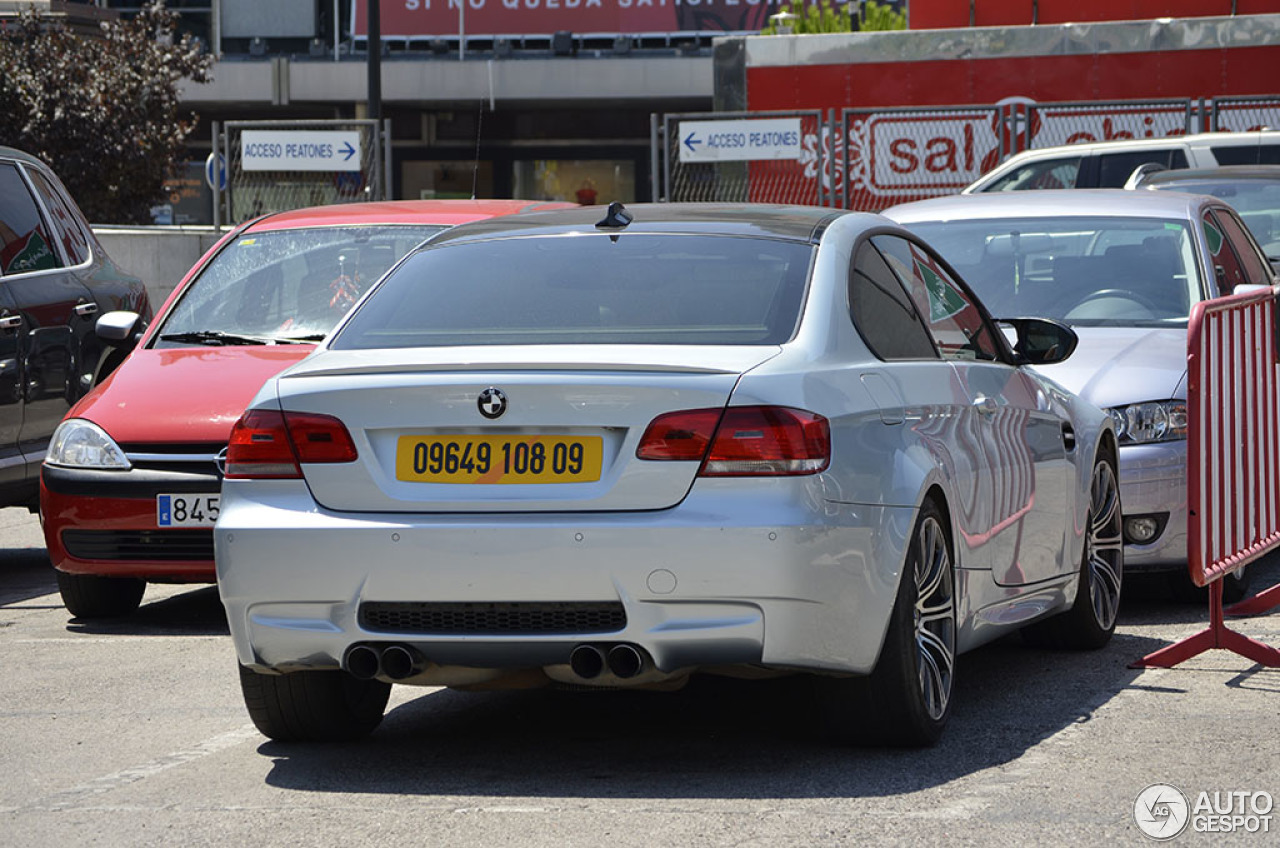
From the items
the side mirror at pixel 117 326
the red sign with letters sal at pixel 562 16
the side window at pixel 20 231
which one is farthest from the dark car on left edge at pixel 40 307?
the red sign with letters sal at pixel 562 16

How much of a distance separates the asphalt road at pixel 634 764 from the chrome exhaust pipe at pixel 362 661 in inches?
11.7

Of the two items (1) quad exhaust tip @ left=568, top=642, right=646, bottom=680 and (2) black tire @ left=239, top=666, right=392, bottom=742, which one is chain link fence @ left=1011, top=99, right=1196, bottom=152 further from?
(1) quad exhaust tip @ left=568, top=642, right=646, bottom=680

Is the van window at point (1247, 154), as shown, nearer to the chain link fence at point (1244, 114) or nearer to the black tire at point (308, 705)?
the chain link fence at point (1244, 114)

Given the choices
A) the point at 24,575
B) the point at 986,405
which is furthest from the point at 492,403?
the point at 24,575

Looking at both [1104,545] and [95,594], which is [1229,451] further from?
[95,594]

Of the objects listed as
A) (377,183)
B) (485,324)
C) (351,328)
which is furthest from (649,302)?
(377,183)

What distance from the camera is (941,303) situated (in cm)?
668

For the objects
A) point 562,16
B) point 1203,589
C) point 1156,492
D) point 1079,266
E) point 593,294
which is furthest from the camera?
point 562,16

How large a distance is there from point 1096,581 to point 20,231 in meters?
5.75

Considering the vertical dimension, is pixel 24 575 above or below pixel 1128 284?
below

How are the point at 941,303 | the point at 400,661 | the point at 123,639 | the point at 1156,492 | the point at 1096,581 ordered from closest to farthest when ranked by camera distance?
1. the point at 400,661
2. the point at 941,303
3. the point at 1096,581
4. the point at 1156,492
5. the point at 123,639

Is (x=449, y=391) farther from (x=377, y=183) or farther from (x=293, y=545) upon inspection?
(x=377, y=183)

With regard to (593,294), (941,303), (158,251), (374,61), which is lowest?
(158,251)

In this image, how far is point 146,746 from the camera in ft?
20.1
